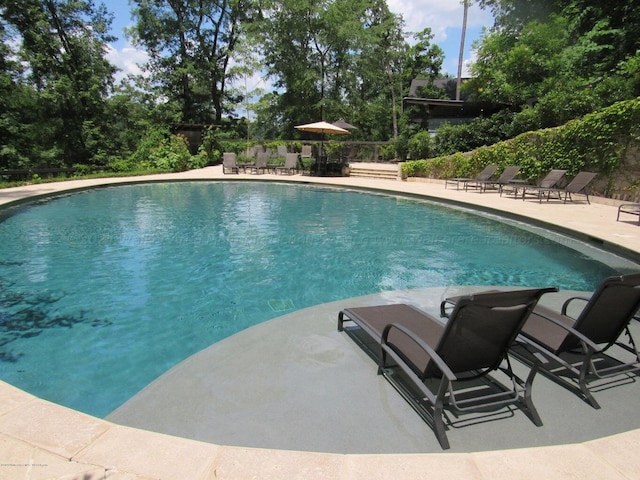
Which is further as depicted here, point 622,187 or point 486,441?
point 622,187

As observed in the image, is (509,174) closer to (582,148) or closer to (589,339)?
(582,148)

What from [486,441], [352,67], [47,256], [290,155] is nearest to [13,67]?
[290,155]

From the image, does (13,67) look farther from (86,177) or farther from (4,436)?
(4,436)

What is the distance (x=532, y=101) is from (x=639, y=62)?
19.6ft

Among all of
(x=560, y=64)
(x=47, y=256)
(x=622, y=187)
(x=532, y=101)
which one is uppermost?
(x=560, y=64)

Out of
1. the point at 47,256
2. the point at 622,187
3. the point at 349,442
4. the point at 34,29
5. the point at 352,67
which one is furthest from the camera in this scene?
the point at 352,67

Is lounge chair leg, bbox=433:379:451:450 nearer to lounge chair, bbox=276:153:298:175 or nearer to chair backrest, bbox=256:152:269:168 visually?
lounge chair, bbox=276:153:298:175

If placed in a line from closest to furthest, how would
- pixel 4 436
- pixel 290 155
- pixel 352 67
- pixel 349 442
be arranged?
pixel 4 436 < pixel 349 442 < pixel 290 155 < pixel 352 67

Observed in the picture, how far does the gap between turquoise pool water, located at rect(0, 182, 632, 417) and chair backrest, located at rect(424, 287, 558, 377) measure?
252 cm

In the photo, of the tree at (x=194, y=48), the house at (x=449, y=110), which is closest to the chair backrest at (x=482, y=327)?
the house at (x=449, y=110)

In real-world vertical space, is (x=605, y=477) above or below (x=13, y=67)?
below

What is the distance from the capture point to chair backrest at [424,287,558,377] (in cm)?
215

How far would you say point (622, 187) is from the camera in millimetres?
10781

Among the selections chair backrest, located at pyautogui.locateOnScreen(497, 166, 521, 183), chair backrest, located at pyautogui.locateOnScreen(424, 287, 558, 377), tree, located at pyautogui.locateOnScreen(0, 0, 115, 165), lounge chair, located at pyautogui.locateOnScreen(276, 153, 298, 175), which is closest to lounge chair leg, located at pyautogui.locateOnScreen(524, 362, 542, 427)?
chair backrest, located at pyautogui.locateOnScreen(424, 287, 558, 377)
